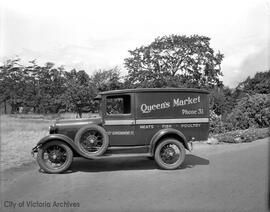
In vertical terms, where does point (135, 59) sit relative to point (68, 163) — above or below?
above

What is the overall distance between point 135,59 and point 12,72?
13940mm

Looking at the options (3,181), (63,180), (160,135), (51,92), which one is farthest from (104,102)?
(51,92)

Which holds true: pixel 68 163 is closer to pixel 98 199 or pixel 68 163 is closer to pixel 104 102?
pixel 104 102

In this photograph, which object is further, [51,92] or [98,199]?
[51,92]

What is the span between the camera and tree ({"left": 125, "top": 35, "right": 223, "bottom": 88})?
39062mm

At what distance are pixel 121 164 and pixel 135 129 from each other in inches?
52.5

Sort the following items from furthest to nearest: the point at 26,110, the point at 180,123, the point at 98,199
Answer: the point at 26,110 < the point at 180,123 < the point at 98,199

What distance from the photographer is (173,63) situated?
3972 centimetres

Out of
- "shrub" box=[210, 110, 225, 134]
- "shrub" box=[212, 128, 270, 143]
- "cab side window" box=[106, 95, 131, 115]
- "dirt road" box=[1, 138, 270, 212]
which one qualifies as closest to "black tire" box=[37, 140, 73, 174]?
"dirt road" box=[1, 138, 270, 212]

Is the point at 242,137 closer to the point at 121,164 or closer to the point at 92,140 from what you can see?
the point at 121,164

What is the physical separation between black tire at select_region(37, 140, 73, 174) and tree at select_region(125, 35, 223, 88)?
97.7 ft

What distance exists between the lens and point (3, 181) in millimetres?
7746

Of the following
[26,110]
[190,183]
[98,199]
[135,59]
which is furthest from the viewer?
[135,59]

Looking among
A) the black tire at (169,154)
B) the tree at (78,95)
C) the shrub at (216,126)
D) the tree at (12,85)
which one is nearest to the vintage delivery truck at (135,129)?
the black tire at (169,154)
